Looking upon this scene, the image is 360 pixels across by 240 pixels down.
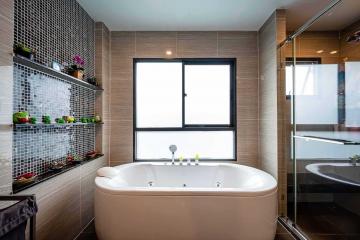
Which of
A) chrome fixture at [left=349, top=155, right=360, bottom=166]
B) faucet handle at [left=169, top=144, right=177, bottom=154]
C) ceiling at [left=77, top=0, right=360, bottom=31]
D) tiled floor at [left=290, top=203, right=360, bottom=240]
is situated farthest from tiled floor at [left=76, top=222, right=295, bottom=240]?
ceiling at [left=77, top=0, right=360, bottom=31]

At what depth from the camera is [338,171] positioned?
2.53 meters

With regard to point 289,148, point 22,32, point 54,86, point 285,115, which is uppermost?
point 22,32

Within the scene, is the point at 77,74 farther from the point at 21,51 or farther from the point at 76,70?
the point at 21,51

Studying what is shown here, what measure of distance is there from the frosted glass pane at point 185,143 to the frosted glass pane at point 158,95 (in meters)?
0.16

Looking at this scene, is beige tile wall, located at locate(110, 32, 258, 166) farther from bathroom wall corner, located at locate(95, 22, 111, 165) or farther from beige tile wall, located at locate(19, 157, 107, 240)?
beige tile wall, located at locate(19, 157, 107, 240)

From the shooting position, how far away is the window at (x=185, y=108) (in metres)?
3.15

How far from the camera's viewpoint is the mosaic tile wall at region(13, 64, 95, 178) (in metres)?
1.52

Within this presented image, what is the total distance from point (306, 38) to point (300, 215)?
7.12ft

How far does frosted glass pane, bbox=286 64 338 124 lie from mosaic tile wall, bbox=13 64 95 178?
8.38 ft

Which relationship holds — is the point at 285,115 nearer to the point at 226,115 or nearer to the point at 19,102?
the point at 226,115

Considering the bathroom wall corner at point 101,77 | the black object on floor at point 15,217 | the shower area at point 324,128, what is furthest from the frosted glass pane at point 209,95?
the black object on floor at point 15,217

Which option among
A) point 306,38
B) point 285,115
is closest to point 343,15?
point 306,38

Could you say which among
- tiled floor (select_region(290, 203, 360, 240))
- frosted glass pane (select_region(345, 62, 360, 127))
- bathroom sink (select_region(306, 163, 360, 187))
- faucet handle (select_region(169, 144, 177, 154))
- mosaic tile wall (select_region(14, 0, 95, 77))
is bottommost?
tiled floor (select_region(290, 203, 360, 240))

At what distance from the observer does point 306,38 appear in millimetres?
2775
